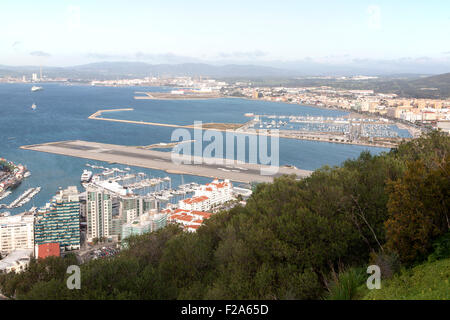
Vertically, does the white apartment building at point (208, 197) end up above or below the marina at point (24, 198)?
above

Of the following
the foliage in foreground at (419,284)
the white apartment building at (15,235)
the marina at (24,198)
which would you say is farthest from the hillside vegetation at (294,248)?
the marina at (24,198)

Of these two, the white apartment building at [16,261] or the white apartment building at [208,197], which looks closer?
the white apartment building at [16,261]

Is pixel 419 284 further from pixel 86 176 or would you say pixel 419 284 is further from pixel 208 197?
pixel 86 176

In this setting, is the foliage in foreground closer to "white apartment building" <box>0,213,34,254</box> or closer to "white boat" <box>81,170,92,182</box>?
"white apartment building" <box>0,213,34,254</box>

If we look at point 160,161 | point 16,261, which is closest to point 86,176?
point 160,161

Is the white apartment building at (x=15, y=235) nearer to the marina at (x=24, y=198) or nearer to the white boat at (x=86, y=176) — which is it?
the marina at (x=24, y=198)

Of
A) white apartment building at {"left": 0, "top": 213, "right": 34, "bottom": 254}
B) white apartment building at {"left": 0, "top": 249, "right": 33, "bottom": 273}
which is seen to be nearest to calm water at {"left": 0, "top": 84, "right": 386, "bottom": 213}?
white apartment building at {"left": 0, "top": 213, "right": 34, "bottom": 254}

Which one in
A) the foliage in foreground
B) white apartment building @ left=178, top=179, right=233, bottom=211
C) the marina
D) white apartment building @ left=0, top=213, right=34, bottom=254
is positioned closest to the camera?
the foliage in foreground
